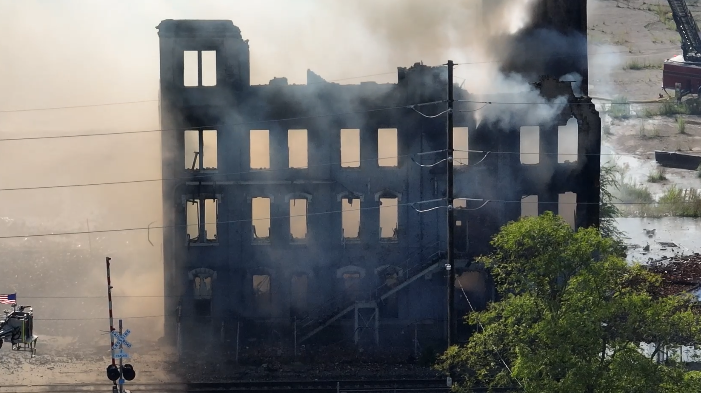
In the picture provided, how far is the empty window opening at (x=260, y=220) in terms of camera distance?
134 ft

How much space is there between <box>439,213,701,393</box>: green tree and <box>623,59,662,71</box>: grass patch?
57414 millimetres

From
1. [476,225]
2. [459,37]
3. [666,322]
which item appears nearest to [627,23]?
[459,37]

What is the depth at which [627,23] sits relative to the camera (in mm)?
88250

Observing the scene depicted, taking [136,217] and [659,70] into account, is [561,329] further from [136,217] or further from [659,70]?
[659,70]

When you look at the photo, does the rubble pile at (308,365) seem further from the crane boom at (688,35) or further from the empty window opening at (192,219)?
the crane boom at (688,35)

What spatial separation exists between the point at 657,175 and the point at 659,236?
9125 millimetres

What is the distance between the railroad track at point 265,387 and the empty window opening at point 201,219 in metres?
6.06

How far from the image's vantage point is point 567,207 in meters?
42.1

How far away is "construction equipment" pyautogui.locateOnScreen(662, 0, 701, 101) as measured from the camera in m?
74.8

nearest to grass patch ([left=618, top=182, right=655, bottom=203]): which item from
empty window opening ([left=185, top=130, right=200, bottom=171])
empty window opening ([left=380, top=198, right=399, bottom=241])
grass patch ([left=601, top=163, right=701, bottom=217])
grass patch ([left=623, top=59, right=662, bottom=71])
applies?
grass patch ([left=601, top=163, right=701, bottom=217])

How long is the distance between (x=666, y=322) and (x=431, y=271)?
1610 centimetres

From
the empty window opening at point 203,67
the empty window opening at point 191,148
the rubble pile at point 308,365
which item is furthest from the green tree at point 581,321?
the empty window opening at point 203,67

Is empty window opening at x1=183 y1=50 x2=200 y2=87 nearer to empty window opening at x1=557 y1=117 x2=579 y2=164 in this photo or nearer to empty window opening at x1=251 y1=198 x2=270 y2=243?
empty window opening at x1=251 y1=198 x2=270 y2=243

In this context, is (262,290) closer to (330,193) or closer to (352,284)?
(352,284)
